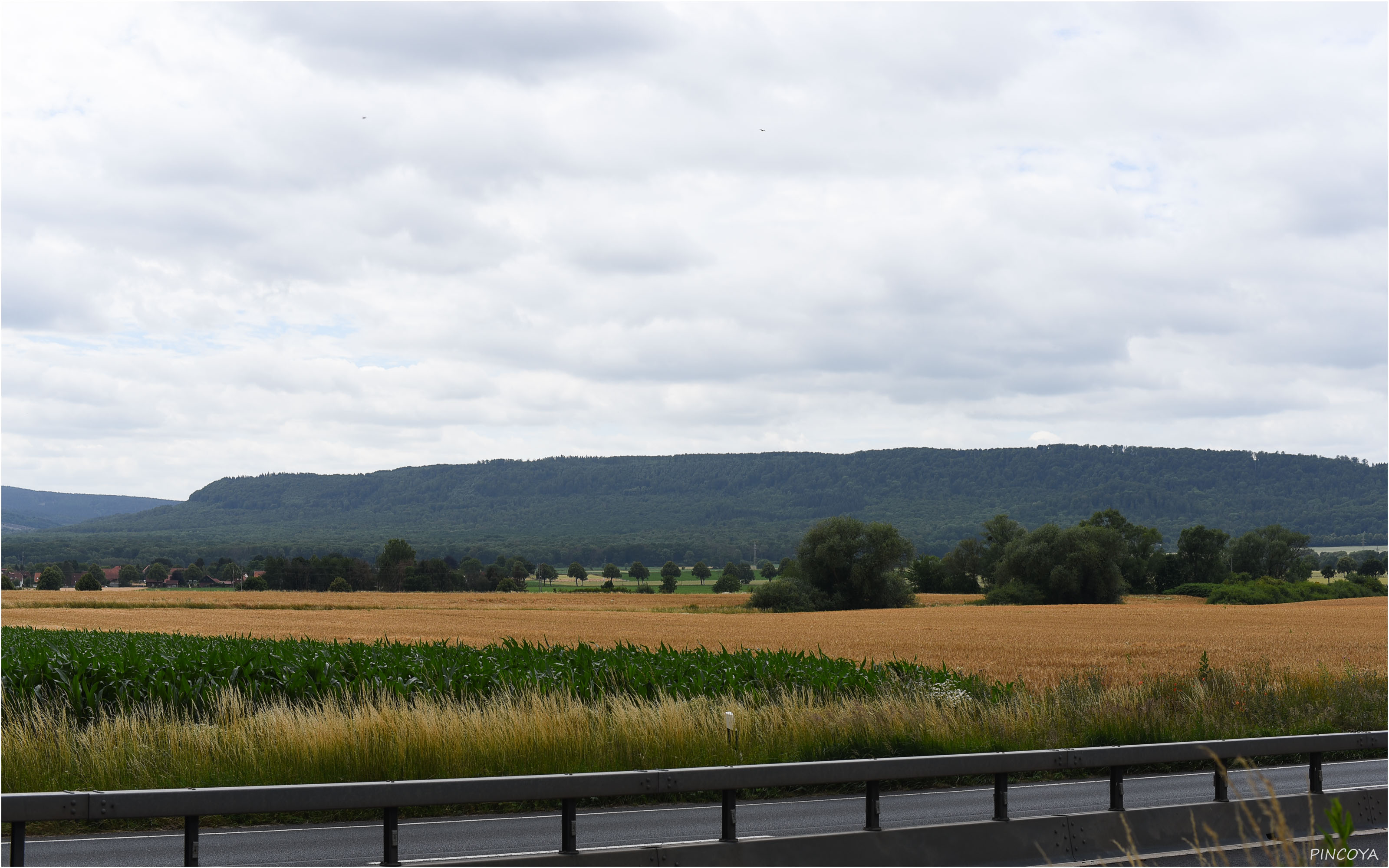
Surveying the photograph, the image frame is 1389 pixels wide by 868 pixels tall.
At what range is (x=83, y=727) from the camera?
1592cm

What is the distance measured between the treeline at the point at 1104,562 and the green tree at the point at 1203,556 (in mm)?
77

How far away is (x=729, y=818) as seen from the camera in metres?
7.30

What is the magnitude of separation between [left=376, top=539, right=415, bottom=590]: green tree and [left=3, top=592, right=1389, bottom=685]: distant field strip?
4181 centimetres

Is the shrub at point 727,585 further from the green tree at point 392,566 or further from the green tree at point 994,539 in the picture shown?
the green tree at point 392,566

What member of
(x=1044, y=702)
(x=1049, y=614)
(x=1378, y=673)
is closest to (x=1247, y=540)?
(x=1049, y=614)

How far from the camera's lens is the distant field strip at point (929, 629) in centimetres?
3606

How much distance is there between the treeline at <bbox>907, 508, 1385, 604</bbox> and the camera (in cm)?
9156

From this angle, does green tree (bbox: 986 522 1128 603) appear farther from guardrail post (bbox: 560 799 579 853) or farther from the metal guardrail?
guardrail post (bbox: 560 799 579 853)

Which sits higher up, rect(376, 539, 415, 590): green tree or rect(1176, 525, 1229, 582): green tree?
rect(1176, 525, 1229, 582): green tree

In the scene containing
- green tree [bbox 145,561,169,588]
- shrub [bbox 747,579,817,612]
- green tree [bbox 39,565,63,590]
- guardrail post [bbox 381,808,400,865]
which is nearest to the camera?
guardrail post [bbox 381,808,400,865]

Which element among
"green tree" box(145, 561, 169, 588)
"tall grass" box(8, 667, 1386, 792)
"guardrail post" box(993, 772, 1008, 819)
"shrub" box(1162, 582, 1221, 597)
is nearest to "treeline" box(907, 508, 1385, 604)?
"shrub" box(1162, 582, 1221, 597)

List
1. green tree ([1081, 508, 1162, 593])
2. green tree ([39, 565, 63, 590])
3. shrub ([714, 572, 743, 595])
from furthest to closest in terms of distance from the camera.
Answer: shrub ([714, 572, 743, 595])
green tree ([39, 565, 63, 590])
green tree ([1081, 508, 1162, 593])

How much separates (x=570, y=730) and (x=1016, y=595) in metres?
83.6

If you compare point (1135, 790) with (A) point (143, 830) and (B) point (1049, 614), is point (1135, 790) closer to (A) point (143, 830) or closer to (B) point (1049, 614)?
(A) point (143, 830)
